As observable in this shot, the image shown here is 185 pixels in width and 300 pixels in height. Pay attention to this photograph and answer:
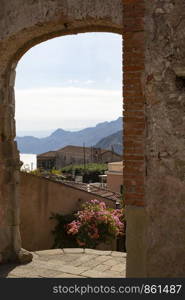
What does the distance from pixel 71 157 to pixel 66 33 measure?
44.6 m

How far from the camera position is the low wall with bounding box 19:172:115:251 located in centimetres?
924

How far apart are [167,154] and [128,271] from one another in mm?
1201

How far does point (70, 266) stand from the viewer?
19.3 ft

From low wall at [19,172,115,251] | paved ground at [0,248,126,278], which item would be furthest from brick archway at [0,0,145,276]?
low wall at [19,172,115,251]

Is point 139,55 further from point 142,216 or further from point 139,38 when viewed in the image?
point 142,216

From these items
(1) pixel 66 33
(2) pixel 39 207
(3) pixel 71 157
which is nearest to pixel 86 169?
(3) pixel 71 157

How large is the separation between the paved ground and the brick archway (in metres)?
0.43

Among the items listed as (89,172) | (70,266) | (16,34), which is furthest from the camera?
(89,172)

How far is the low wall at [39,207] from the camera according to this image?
364 inches

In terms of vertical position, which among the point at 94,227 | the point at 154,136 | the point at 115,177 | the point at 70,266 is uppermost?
the point at 154,136

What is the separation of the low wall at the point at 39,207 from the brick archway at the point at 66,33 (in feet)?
10.7

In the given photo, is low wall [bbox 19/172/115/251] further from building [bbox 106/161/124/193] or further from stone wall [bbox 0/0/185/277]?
building [bbox 106/161/124/193]

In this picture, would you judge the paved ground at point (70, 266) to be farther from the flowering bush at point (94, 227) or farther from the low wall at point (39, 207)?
the low wall at point (39, 207)

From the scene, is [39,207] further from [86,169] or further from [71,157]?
[71,157]
